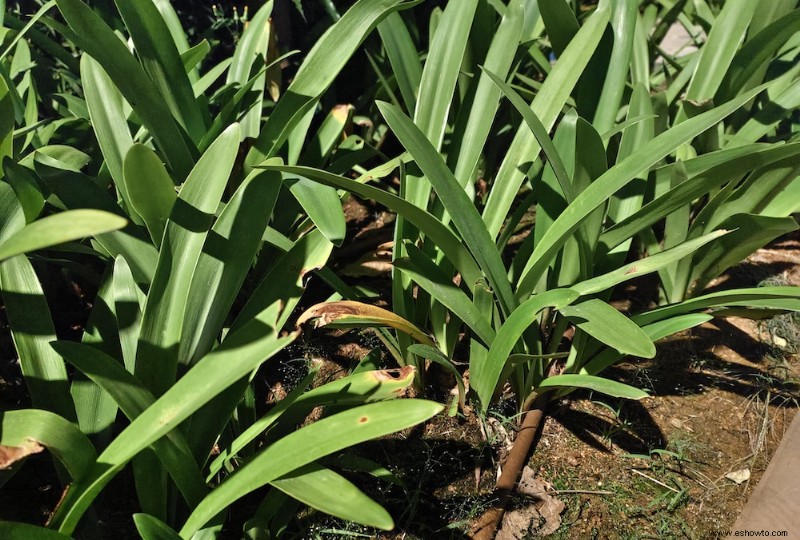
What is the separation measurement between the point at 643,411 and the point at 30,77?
6.20 feet

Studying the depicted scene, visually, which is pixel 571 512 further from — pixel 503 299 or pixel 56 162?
pixel 56 162

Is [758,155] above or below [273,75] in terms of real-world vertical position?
Result: below

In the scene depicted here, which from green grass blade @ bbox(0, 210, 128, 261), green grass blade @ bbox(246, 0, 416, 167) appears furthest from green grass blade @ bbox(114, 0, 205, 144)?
green grass blade @ bbox(0, 210, 128, 261)

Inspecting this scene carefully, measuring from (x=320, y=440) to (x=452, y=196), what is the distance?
523 mm

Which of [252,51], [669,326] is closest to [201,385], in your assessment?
[669,326]

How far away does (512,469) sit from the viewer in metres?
1.44

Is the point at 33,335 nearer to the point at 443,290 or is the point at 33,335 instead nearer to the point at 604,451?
the point at 443,290

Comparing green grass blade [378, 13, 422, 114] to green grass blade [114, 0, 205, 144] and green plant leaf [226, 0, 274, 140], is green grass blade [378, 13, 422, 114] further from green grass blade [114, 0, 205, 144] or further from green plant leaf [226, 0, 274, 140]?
green grass blade [114, 0, 205, 144]

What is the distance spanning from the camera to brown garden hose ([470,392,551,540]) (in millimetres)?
1344

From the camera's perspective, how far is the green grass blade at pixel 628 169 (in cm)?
122

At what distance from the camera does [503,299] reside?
1332 millimetres

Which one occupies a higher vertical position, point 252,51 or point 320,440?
point 252,51

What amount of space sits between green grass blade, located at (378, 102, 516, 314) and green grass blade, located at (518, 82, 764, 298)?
94 millimetres

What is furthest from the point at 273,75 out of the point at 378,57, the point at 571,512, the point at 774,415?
the point at 774,415
